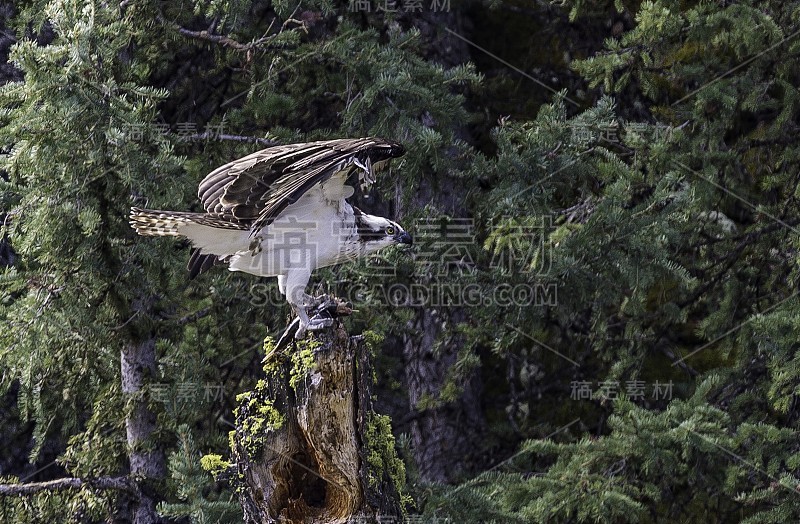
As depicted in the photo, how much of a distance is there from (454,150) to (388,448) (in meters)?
2.84

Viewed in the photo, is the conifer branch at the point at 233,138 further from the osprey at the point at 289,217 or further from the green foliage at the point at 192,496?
the green foliage at the point at 192,496

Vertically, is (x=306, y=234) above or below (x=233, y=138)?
below

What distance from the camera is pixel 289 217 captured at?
6.24 m

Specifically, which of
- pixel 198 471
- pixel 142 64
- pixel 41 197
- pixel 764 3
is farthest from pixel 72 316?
pixel 764 3

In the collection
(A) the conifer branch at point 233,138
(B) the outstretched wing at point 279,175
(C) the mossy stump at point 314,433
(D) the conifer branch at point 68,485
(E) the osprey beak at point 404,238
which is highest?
(A) the conifer branch at point 233,138

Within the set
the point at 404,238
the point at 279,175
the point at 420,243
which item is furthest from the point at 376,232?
the point at 420,243

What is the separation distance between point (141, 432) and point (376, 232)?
8.94 feet

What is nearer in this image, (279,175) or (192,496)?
(279,175)

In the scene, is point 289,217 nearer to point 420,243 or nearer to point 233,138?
point 420,243

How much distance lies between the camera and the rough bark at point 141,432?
7941 millimetres

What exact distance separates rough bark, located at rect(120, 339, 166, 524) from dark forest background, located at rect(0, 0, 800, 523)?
0.8 inches

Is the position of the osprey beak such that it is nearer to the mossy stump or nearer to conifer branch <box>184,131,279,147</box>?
the mossy stump

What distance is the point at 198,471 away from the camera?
7000 millimetres

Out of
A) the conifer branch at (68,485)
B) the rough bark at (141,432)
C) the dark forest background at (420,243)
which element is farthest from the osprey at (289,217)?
the conifer branch at (68,485)
